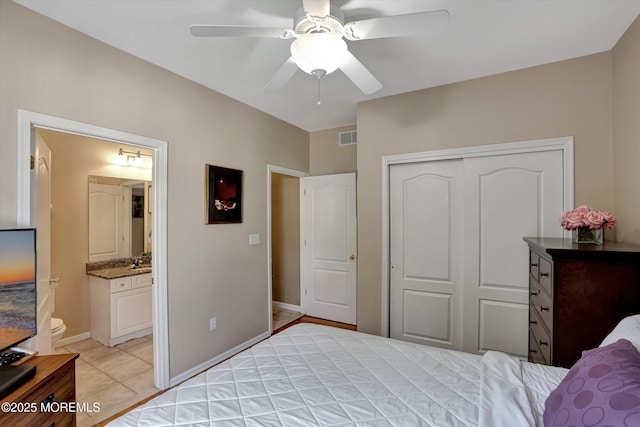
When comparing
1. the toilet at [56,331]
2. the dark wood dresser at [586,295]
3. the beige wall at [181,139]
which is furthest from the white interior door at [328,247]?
the toilet at [56,331]

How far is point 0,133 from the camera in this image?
1.57 meters

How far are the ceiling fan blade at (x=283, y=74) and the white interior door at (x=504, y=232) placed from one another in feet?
5.95

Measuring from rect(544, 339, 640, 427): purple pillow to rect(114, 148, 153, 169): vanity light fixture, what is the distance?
161 inches

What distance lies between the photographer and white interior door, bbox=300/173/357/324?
3771mm

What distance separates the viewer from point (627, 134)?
1.93 metres

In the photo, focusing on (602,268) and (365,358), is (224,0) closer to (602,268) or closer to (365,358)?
(365,358)

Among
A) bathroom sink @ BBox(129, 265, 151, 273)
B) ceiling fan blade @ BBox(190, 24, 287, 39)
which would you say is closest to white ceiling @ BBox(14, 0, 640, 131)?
ceiling fan blade @ BBox(190, 24, 287, 39)

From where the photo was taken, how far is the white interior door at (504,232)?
7.80 ft

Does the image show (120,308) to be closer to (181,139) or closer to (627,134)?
(181,139)

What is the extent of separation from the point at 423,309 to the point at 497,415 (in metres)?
1.97

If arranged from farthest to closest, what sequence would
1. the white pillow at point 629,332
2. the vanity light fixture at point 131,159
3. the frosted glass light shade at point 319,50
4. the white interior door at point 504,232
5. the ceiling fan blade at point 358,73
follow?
1. the vanity light fixture at point 131,159
2. the white interior door at point 504,232
3. the ceiling fan blade at point 358,73
4. the frosted glass light shade at point 319,50
5. the white pillow at point 629,332

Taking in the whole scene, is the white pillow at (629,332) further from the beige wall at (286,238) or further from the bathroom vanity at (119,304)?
the bathroom vanity at (119,304)

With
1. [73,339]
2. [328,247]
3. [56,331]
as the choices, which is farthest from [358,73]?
[73,339]

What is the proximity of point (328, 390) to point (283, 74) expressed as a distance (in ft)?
5.53
